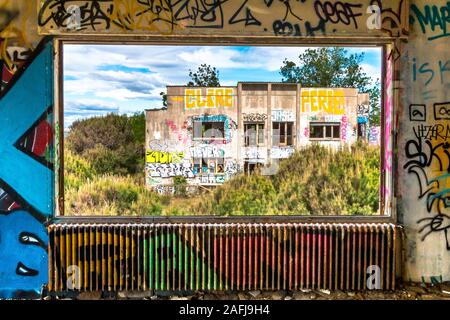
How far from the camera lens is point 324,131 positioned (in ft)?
13.8

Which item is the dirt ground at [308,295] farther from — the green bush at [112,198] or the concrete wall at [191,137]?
the concrete wall at [191,137]

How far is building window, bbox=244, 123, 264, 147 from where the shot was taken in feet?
13.8

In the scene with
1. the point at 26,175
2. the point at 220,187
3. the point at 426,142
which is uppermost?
the point at 426,142

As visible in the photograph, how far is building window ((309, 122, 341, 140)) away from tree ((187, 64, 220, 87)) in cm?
121

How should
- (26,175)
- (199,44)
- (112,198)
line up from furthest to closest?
(112,198) → (199,44) → (26,175)

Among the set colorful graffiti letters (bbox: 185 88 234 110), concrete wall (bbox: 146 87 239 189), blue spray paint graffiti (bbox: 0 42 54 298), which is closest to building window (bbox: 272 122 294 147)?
concrete wall (bbox: 146 87 239 189)

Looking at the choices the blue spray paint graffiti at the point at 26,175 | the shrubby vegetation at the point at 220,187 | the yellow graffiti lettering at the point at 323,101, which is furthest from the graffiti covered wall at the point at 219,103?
the yellow graffiti lettering at the point at 323,101

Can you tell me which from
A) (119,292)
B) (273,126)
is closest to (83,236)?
(119,292)

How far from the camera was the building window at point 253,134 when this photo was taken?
13.8 feet

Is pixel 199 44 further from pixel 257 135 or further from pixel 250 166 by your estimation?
pixel 250 166

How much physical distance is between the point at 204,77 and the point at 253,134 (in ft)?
2.86

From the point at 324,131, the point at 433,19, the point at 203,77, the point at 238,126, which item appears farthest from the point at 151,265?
the point at 433,19

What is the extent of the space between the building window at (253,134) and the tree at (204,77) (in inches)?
23.9

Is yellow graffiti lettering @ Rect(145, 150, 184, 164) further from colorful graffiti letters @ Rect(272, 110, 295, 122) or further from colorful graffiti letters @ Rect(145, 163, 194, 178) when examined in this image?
colorful graffiti letters @ Rect(272, 110, 295, 122)
